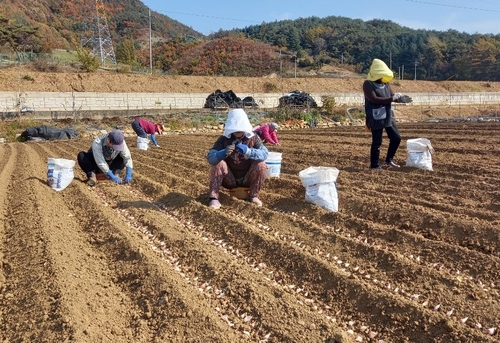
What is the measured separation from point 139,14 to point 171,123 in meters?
79.5

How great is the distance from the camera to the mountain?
6575cm

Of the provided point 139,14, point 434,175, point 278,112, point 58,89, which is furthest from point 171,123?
point 139,14

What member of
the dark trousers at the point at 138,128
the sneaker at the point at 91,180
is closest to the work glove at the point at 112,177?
the sneaker at the point at 91,180

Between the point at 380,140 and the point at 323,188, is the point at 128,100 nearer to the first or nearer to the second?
the point at 380,140

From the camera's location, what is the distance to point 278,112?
22.4 meters

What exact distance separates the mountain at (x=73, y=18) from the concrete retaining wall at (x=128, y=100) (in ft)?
116

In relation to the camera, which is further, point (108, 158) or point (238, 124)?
point (108, 158)

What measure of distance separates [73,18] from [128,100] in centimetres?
5666

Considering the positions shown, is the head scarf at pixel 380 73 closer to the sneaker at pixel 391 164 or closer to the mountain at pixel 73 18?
the sneaker at pixel 391 164

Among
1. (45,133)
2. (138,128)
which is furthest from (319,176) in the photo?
(45,133)

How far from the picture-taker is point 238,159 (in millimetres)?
4672

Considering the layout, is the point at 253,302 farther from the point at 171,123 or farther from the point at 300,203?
the point at 171,123

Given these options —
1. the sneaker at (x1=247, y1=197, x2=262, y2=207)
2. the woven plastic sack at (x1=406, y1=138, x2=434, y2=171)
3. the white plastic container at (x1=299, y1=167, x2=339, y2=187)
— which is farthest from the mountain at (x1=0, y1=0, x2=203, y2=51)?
the white plastic container at (x1=299, y1=167, x2=339, y2=187)

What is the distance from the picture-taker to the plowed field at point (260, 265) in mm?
2359
